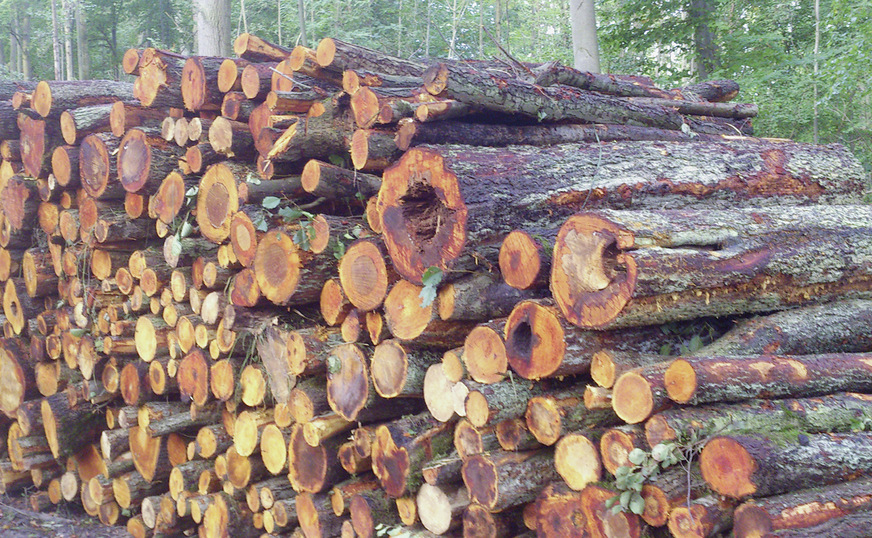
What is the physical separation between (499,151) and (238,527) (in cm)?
264

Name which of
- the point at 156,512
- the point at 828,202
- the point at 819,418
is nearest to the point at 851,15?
the point at 828,202

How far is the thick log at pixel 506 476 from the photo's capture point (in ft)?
8.77

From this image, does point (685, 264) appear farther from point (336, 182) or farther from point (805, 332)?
point (336, 182)

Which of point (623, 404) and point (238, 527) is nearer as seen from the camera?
point (623, 404)

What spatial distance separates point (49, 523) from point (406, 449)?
3548 mm

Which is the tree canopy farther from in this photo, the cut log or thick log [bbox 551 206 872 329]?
the cut log

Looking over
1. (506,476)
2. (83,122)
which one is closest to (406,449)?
(506,476)

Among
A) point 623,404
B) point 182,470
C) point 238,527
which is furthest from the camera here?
point 182,470

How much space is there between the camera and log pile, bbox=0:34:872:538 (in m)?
2.41

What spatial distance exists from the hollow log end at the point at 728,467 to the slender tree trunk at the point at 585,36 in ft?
26.6

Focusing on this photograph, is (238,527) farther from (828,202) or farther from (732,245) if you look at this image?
(828,202)

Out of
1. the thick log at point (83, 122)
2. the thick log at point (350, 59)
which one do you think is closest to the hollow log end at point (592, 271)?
the thick log at point (350, 59)

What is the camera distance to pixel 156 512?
4.48 meters

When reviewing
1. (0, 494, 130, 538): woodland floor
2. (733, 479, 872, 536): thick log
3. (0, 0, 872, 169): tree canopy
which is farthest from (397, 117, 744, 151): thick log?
(0, 0, 872, 169): tree canopy
